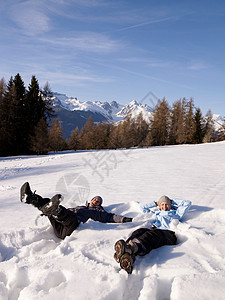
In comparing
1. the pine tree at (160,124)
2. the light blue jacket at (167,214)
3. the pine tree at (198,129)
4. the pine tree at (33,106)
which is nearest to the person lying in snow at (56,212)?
the light blue jacket at (167,214)

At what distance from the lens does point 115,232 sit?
338 centimetres

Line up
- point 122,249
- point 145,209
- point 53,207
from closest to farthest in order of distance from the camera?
1. point 122,249
2. point 53,207
3. point 145,209

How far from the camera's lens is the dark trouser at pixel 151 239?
2750 mm

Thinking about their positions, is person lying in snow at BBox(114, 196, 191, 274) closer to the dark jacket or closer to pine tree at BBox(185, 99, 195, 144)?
the dark jacket

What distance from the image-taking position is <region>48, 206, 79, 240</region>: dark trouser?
10.5 ft

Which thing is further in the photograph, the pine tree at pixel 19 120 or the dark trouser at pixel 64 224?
the pine tree at pixel 19 120

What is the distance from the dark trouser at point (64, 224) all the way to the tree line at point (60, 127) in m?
21.9

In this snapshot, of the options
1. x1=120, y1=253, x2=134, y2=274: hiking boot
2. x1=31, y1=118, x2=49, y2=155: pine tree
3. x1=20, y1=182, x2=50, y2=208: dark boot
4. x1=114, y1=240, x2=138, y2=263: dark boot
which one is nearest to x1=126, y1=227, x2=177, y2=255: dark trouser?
x1=114, y1=240, x2=138, y2=263: dark boot

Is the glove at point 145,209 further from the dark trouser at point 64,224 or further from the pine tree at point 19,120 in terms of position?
the pine tree at point 19,120

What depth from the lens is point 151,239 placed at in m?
2.89

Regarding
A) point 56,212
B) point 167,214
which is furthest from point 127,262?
point 167,214

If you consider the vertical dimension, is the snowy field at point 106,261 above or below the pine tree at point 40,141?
below

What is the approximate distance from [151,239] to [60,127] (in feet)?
124

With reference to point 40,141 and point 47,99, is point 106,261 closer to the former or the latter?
point 40,141
